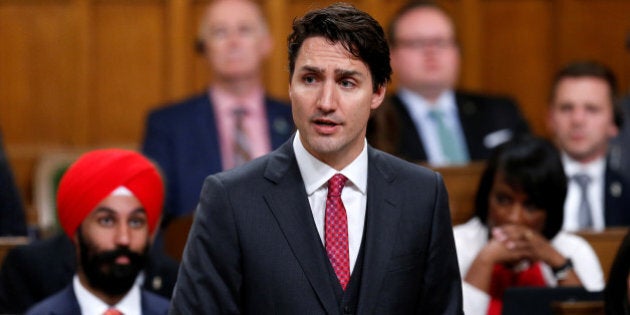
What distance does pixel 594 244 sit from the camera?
383 centimetres

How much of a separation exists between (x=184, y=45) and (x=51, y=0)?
2.33 feet

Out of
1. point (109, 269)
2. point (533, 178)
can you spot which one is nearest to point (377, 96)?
point (109, 269)

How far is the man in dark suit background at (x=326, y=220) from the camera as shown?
202 cm

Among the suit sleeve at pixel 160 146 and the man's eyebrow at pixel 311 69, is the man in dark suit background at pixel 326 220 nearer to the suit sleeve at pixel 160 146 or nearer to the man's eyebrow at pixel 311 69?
the man's eyebrow at pixel 311 69

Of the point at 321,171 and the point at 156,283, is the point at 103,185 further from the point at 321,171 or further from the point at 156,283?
the point at 321,171

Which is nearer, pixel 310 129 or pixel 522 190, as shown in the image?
pixel 310 129

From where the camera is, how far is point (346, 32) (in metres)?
2.02

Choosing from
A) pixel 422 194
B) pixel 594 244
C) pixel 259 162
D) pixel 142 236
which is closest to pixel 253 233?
pixel 259 162

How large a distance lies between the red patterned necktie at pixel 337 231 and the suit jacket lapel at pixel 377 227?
4 centimetres

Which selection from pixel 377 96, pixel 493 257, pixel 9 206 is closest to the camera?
pixel 377 96

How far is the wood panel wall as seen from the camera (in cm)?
623

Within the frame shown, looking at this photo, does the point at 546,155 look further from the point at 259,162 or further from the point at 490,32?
the point at 490,32

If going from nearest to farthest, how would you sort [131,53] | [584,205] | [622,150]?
[584,205], [622,150], [131,53]

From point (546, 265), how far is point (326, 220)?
164 cm
